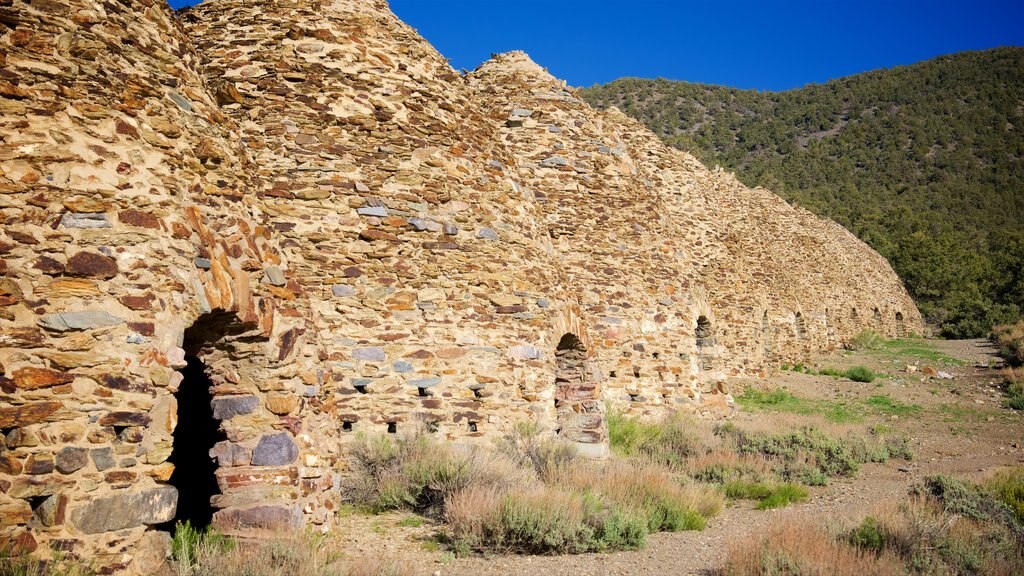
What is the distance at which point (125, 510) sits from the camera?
4.31 m

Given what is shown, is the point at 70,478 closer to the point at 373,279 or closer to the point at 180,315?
the point at 180,315

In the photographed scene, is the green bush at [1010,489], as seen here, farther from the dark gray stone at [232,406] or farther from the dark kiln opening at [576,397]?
the dark gray stone at [232,406]

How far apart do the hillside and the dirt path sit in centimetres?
2561

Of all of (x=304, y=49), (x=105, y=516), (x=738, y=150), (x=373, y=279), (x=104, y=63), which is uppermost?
(x=738, y=150)

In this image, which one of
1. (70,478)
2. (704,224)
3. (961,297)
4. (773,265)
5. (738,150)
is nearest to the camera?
(70,478)

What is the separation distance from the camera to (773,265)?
26906mm

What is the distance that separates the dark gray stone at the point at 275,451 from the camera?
5605mm

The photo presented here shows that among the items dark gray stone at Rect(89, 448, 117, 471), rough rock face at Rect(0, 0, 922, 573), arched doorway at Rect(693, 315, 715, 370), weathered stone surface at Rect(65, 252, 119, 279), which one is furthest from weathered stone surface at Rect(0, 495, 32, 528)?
arched doorway at Rect(693, 315, 715, 370)

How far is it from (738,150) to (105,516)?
70.5 m

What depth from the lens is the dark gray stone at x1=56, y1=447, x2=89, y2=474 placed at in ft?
13.4

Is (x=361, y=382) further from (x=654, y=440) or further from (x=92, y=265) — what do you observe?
(x=654, y=440)

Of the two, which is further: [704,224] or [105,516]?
[704,224]

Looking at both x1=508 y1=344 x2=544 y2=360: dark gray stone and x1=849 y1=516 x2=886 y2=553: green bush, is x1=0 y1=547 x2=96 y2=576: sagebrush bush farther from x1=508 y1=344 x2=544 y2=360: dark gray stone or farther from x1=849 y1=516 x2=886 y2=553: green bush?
x1=849 y1=516 x2=886 y2=553: green bush

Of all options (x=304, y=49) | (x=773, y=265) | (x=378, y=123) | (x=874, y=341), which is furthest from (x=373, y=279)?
(x=874, y=341)
